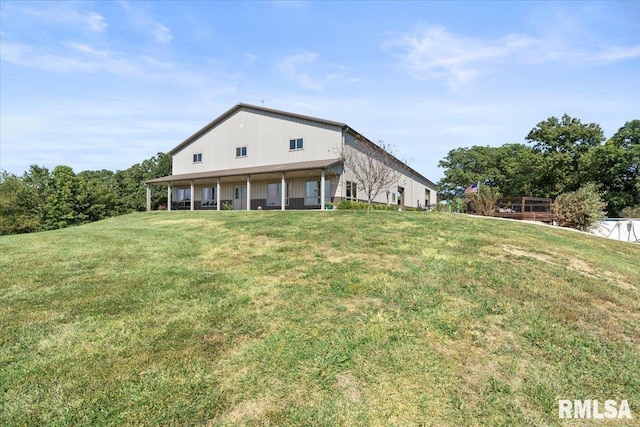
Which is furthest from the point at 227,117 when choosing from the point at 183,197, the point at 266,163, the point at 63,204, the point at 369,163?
the point at 63,204

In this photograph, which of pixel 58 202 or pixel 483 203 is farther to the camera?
pixel 58 202

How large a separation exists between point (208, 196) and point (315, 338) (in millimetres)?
26957

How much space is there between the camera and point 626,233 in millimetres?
25578

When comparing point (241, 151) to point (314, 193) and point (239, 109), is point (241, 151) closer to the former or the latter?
point (239, 109)

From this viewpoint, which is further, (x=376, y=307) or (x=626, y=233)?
(x=626, y=233)

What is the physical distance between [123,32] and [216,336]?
37.0 ft

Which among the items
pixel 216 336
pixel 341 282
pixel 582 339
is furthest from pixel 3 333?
pixel 582 339

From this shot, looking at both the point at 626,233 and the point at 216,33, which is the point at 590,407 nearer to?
the point at 216,33

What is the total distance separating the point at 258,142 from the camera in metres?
26.3

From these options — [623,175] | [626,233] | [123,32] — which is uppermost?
[123,32]

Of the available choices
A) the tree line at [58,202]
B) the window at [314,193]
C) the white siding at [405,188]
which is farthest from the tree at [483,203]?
the tree line at [58,202]

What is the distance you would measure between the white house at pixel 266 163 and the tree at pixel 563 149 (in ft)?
72.2

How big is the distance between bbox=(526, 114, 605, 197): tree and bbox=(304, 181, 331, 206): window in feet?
103

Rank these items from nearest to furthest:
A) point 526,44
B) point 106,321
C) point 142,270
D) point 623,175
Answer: point 106,321 < point 142,270 < point 526,44 < point 623,175
